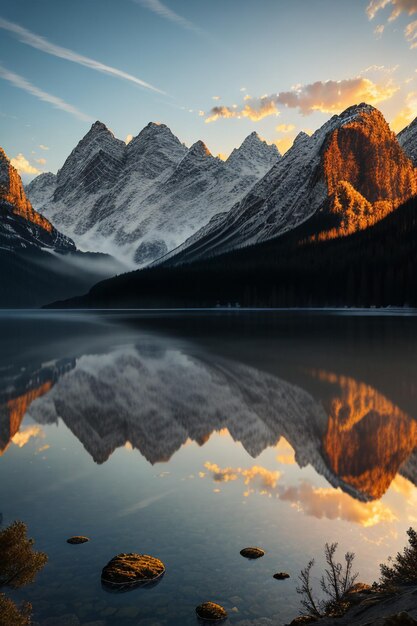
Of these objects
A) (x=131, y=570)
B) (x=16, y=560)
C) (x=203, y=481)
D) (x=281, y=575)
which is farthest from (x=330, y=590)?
(x=203, y=481)

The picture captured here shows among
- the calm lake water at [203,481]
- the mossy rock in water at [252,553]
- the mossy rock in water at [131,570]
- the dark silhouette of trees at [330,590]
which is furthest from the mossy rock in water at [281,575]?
the mossy rock in water at [131,570]

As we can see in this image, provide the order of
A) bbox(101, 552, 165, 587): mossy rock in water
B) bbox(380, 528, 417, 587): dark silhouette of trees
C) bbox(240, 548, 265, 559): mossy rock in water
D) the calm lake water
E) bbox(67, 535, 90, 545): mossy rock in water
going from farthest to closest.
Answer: bbox(67, 535, 90, 545): mossy rock in water, bbox(240, 548, 265, 559): mossy rock in water, bbox(101, 552, 165, 587): mossy rock in water, the calm lake water, bbox(380, 528, 417, 587): dark silhouette of trees

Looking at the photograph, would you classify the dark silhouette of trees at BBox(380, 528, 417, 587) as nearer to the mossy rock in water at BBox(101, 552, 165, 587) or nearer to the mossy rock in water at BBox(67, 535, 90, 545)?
the mossy rock in water at BBox(101, 552, 165, 587)

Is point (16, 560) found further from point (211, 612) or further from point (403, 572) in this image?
point (403, 572)

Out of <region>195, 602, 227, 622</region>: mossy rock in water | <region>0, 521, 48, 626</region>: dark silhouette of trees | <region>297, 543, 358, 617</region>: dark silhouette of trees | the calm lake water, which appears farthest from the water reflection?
<region>0, 521, 48, 626</region>: dark silhouette of trees

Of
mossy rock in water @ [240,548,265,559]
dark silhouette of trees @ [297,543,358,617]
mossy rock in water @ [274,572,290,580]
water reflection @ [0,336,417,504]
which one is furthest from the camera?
water reflection @ [0,336,417,504]
